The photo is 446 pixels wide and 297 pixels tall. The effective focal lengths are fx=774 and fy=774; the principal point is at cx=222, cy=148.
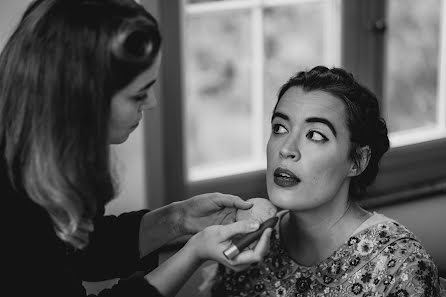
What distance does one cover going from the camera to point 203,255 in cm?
131

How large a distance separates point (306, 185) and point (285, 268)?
20cm

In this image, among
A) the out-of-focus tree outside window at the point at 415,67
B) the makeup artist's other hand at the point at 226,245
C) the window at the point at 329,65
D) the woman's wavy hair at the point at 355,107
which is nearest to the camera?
the makeup artist's other hand at the point at 226,245

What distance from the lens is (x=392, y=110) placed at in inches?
117

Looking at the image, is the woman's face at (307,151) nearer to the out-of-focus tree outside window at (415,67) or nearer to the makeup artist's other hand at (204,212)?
the makeup artist's other hand at (204,212)

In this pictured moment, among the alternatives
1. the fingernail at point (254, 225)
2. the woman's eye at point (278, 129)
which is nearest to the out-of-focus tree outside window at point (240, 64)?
the woman's eye at point (278, 129)

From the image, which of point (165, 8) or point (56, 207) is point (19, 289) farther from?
point (165, 8)

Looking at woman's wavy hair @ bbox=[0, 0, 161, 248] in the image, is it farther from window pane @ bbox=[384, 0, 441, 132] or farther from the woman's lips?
window pane @ bbox=[384, 0, 441, 132]

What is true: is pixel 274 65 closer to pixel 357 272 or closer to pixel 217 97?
pixel 217 97

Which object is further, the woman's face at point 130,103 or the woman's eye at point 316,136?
the woman's eye at point 316,136

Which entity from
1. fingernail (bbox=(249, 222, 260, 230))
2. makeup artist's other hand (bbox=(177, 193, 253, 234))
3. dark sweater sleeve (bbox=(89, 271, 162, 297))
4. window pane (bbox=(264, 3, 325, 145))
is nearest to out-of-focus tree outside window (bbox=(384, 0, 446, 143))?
window pane (bbox=(264, 3, 325, 145))

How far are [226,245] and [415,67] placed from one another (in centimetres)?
185

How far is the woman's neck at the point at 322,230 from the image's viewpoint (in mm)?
1622

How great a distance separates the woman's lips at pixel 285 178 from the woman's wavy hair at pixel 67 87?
0.46m

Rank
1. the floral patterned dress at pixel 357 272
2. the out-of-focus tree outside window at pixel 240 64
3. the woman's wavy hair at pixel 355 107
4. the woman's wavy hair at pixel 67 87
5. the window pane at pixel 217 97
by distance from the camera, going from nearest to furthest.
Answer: the woman's wavy hair at pixel 67 87, the floral patterned dress at pixel 357 272, the woman's wavy hair at pixel 355 107, the out-of-focus tree outside window at pixel 240 64, the window pane at pixel 217 97
